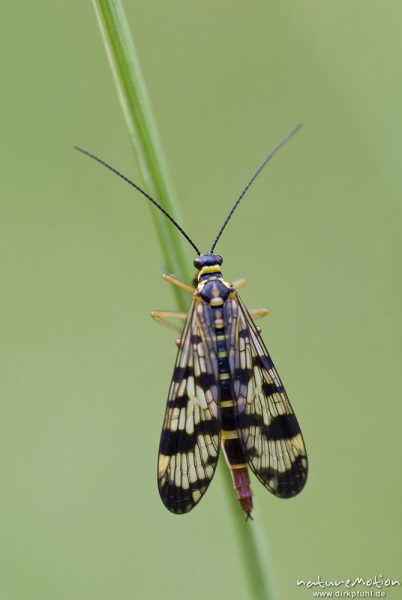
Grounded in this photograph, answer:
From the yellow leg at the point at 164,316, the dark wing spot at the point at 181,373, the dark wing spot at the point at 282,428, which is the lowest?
the dark wing spot at the point at 282,428

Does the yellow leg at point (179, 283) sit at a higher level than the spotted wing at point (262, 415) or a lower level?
higher

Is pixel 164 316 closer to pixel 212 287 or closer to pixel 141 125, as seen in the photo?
pixel 212 287

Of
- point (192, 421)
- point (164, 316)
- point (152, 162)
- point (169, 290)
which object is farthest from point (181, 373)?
point (169, 290)

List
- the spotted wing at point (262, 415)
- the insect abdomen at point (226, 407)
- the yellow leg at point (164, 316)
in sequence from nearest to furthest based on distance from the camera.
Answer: the insect abdomen at point (226, 407)
the spotted wing at point (262, 415)
the yellow leg at point (164, 316)

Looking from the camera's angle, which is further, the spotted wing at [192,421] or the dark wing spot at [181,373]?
the dark wing spot at [181,373]

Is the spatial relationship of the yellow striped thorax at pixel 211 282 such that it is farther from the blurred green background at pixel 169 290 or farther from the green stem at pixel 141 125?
the blurred green background at pixel 169 290

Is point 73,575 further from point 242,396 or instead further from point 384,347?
point 384,347

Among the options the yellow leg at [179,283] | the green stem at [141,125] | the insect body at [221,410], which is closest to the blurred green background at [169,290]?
the insect body at [221,410]

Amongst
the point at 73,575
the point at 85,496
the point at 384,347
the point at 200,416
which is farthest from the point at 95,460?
the point at 384,347
